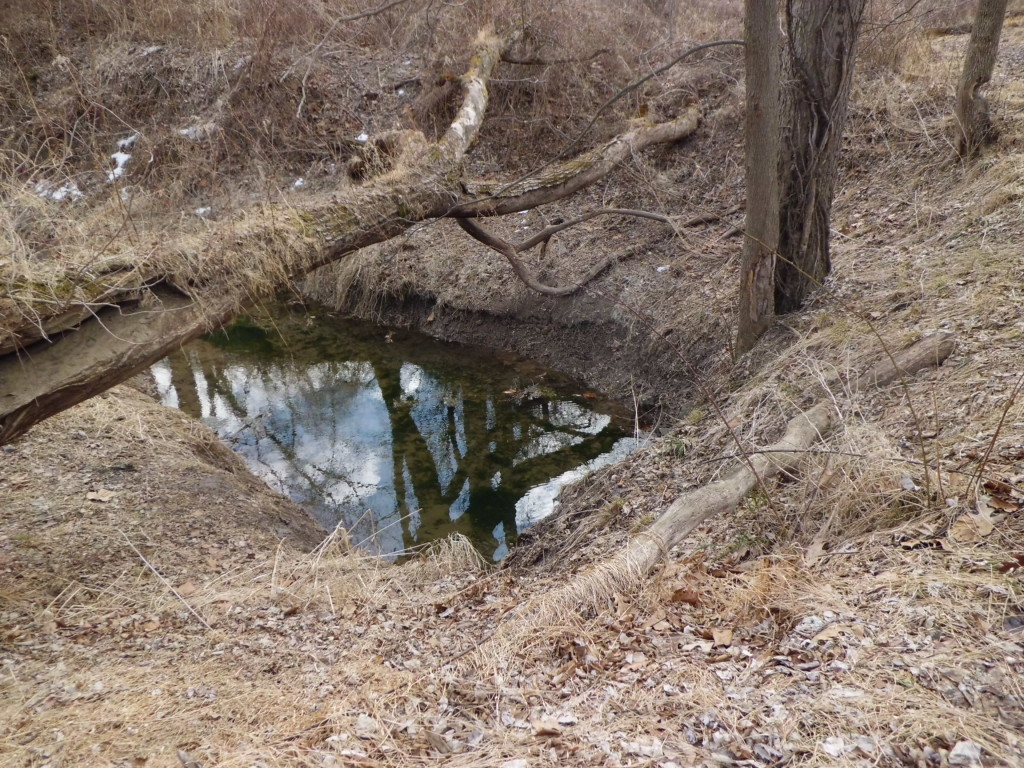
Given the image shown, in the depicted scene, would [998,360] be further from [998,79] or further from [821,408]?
[998,79]

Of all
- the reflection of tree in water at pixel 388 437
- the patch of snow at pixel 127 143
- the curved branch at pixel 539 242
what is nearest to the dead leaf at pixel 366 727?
the reflection of tree in water at pixel 388 437

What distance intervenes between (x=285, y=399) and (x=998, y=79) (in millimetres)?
8957

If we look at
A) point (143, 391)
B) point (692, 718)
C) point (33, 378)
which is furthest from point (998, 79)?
point (143, 391)

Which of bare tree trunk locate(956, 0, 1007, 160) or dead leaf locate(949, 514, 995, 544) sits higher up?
bare tree trunk locate(956, 0, 1007, 160)

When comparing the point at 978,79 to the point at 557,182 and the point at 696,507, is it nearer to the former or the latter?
the point at 557,182

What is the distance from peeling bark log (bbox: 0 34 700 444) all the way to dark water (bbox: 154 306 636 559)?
6.56ft

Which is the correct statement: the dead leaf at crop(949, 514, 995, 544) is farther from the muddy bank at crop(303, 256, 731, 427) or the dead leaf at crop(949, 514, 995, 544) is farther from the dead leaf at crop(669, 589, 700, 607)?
the muddy bank at crop(303, 256, 731, 427)

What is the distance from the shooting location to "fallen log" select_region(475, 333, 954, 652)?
3291 millimetres

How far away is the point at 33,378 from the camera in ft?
12.3

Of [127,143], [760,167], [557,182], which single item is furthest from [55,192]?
[127,143]

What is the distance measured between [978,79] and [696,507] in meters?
5.57

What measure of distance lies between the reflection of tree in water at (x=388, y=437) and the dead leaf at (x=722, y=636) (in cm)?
332

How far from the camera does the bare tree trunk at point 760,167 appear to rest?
198 inches

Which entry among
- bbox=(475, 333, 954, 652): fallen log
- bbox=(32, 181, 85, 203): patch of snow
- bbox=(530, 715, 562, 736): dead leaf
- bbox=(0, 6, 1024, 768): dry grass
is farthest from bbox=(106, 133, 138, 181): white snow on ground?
bbox=(530, 715, 562, 736): dead leaf
